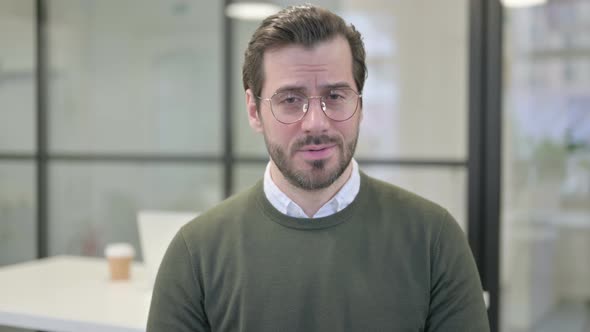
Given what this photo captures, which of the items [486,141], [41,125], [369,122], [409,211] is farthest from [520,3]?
[41,125]

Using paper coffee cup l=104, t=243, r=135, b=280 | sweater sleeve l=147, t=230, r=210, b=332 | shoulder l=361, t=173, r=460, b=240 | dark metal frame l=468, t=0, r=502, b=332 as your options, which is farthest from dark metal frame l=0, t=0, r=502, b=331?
sweater sleeve l=147, t=230, r=210, b=332

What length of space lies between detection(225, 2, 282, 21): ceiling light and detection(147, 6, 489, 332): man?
6.36 ft

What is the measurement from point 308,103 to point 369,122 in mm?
1825

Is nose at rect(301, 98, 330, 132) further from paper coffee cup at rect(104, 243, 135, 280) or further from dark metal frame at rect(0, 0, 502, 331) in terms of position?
dark metal frame at rect(0, 0, 502, 331)

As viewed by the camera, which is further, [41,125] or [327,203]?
[41,125]

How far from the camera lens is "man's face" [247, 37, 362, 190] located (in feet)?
4.74

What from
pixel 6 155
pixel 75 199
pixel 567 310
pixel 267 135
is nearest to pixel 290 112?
pixel 267 135

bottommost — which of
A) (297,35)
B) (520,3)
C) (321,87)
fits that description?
(321,87)

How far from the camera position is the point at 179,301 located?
4.89 feet

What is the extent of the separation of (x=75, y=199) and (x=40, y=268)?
1.24m

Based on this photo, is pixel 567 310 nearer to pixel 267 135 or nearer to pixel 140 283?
pixel 140 283

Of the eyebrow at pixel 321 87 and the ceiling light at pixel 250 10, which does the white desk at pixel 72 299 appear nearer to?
the eyebrow at pixel 321 87

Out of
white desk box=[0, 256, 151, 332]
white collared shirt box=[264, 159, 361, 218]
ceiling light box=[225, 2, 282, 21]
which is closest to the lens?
white collared shirt box=[264, 159, 361, 218]

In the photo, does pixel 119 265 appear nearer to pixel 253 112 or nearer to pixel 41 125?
pixel 253 112
